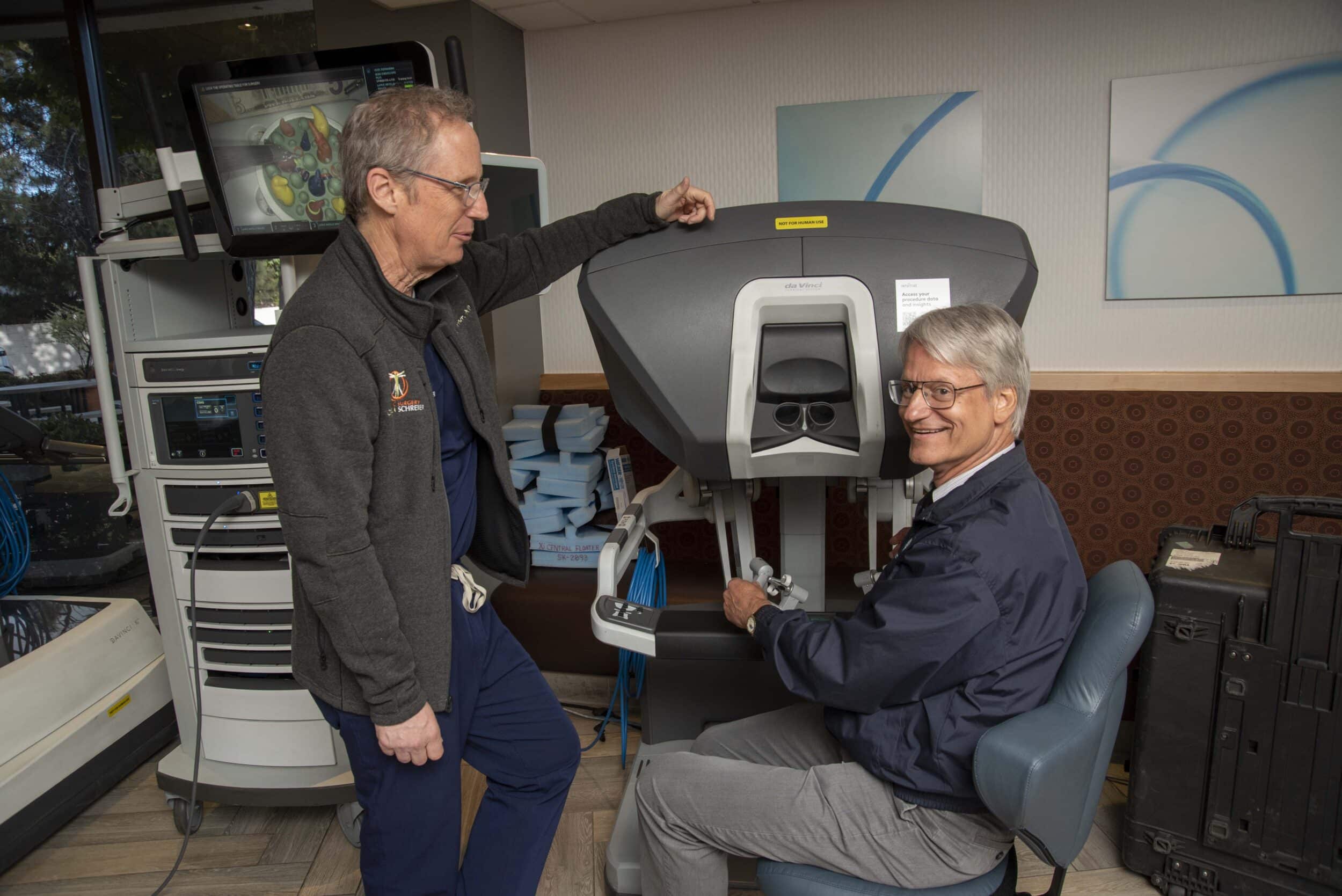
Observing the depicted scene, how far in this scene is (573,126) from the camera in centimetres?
277

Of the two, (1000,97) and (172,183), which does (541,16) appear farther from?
(1000,97)

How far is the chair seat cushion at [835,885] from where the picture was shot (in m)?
1.18

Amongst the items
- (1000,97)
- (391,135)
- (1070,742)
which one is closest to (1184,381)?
(1000,97)

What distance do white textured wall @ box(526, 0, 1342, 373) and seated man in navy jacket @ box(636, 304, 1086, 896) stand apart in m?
1.45

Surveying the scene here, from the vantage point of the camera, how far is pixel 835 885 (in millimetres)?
1188

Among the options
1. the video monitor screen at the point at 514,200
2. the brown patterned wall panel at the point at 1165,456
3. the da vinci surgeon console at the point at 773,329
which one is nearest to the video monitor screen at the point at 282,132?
the video monitor screen at the point at 514,200

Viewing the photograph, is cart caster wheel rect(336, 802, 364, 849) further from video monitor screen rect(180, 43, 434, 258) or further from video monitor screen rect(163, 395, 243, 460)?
video monitor screen rect(180, 43, 434, 258)

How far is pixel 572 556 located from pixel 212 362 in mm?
1143

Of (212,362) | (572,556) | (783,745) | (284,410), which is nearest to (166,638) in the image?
(212,362)

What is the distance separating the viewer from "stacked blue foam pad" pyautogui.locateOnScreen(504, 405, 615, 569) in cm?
252

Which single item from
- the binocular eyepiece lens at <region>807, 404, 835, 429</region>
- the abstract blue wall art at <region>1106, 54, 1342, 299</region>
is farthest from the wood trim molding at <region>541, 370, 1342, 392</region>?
the binocular eyepiece lens at <region>807, 404, 835, 429</region>

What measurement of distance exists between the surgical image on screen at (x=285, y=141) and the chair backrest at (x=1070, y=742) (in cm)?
146

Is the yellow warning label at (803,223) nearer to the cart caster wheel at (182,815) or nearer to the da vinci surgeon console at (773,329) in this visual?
the da vinci surgeon console at (773,329)

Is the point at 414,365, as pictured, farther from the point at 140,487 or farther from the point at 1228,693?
the point at 1228,693
